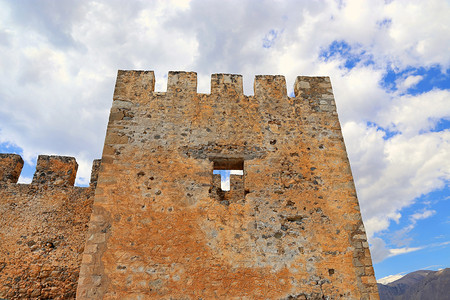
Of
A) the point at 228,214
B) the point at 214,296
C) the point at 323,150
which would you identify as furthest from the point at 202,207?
the point at 323,150

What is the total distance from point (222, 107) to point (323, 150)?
2.17 metres

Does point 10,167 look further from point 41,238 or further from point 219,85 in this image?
point 219,85

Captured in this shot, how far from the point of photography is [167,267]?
4684 mm

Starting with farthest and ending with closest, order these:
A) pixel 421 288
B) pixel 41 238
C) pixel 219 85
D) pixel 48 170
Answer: pixel 421 288, pixel 48 170, pixel 41 238, pixel 219 85

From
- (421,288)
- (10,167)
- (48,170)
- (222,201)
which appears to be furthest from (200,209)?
(421,288)

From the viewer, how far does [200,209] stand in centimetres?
515

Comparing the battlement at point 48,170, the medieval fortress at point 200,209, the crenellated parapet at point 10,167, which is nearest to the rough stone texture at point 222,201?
the medieval fortress at point 200,209

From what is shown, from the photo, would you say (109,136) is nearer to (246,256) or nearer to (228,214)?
(228,214)

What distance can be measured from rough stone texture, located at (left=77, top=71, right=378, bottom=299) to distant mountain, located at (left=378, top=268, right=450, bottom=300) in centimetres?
1312

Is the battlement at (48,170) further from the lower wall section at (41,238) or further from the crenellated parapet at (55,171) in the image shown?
the lower wall section at (41,238)

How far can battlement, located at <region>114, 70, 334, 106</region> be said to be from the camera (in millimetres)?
6234

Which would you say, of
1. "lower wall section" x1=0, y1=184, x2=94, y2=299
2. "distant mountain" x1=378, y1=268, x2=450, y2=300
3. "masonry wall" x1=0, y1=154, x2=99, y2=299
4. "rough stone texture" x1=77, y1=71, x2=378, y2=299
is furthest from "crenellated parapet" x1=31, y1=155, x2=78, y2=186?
"distant mountain" x1=378, y1=268, x2=450, y2=300

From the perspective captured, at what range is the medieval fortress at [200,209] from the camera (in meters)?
4.69

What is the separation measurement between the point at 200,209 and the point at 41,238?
401 centimetres
